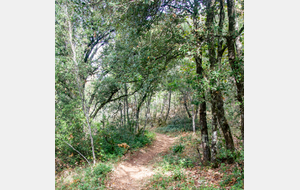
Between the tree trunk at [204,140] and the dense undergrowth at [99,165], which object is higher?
the tree trunk at [204,140]

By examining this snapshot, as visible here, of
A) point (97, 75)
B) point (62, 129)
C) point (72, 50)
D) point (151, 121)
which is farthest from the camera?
point (151, 121)

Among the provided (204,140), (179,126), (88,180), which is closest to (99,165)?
(88,180)

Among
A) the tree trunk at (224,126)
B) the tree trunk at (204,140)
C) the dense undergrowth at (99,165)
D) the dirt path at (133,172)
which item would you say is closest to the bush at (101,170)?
the dense undergrowth at (99,165)

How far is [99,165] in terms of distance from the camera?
23.7 ft

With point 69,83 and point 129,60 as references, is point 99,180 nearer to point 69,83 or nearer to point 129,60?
point 69,83

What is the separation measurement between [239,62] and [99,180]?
6.56m

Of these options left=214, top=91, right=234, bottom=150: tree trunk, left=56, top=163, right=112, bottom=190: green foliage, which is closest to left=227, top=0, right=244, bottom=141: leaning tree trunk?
left=214, top=91, right=234, bottom=150: tree trunk

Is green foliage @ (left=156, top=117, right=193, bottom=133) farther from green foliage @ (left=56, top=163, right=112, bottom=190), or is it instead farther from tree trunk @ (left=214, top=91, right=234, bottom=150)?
green foliage @ (left=56, top=163, right=112, bottom=190)

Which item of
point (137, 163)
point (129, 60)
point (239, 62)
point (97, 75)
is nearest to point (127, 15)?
point (129, 60)

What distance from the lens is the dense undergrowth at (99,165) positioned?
629 cm

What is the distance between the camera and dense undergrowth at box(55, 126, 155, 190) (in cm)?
629

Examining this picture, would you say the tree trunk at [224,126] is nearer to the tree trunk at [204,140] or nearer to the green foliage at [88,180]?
the tree trunk at [204,140]

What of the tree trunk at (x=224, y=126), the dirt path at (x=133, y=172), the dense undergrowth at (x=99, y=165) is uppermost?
the tree trunk at (x=224, y=126)

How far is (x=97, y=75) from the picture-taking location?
10406 mm
